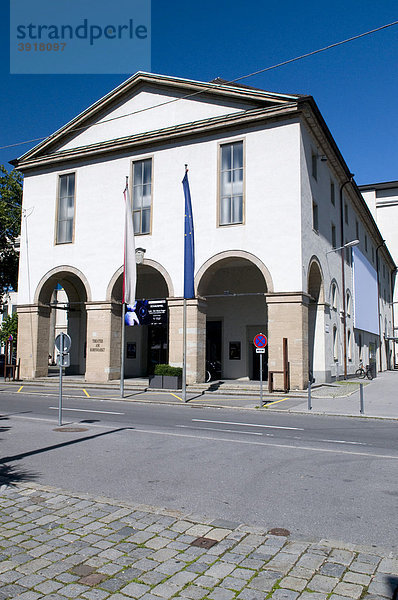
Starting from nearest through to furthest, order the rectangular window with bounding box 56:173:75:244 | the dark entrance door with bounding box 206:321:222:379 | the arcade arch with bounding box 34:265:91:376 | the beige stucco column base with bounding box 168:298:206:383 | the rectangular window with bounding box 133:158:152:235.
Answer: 1. the beige stucco column base with bounding box 168:298:206:383
2. the rectangular window with bounding box 133:158:152:235
3. the arcade arch with bounding box 34:265:91:376
4. the rectangular window with bounding box 56:173:75:244
5. the dark entrance door with bounding box 206:321:222:379

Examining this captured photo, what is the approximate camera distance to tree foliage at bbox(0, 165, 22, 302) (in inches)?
1439

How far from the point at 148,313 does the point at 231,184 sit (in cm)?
756

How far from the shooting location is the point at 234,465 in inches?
320

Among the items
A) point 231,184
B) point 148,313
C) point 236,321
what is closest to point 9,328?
point 148,313

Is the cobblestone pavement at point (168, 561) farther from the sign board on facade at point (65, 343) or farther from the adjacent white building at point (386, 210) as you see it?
the adjacent white building at point (386, 210)

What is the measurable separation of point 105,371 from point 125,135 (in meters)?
12.7

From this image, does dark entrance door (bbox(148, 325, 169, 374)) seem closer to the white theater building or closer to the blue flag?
the white theater building

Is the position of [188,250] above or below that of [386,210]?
below

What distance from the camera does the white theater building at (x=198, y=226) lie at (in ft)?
76.9

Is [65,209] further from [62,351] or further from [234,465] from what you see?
[234,465]

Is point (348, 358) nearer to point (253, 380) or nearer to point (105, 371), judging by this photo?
point (253, 380)

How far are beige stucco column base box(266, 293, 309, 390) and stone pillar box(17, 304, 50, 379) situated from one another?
13.5 meters

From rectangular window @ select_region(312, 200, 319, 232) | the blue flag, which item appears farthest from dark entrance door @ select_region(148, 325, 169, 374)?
rectangular window @ select_region(312, 200, 319, 232)

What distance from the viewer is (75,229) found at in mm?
28797
